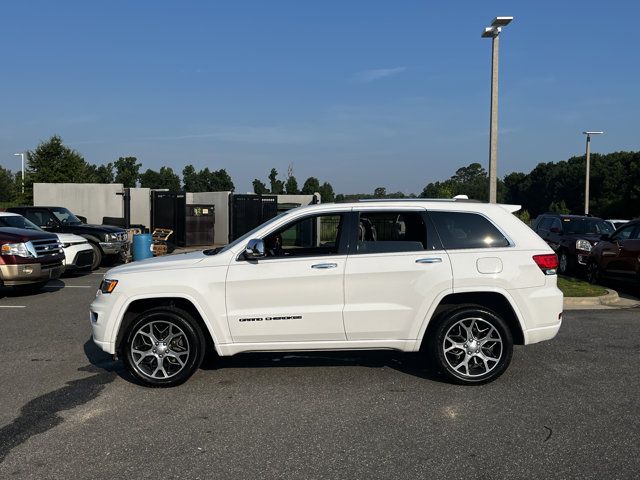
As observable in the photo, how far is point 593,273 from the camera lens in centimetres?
1333

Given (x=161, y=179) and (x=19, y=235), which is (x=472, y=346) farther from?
(x=161, y=179)

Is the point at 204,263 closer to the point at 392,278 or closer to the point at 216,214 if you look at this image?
the point at 392,278

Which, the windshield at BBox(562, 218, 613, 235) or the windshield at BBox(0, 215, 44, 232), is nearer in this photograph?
the windshield at BBox(0, 215, 44, 232)

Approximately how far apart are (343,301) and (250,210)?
2126 cm

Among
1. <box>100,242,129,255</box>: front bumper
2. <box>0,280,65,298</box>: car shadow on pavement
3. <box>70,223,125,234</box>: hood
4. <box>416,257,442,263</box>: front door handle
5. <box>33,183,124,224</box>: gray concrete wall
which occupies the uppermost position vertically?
<box>33,183,124,224</box>: gray concrete wall

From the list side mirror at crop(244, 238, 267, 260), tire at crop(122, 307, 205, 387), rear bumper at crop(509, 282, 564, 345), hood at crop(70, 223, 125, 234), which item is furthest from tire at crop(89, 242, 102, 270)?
rear bumper at crop(509, 282, 564, 345)

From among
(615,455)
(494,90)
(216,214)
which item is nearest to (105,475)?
(615,455)

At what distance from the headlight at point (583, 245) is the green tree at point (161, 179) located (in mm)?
84660

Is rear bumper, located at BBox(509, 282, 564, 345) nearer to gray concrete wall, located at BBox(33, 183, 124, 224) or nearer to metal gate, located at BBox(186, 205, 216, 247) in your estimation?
metal gate, located at BBox(186, 205, 216, 247)

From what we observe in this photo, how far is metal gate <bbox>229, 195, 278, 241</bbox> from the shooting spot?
26.3 meters

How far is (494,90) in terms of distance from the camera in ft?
43.0

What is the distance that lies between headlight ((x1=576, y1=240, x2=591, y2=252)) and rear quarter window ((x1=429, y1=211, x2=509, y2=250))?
9970mm

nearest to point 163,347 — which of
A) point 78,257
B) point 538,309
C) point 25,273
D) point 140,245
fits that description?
point 538,309

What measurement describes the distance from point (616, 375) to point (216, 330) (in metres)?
4.12
